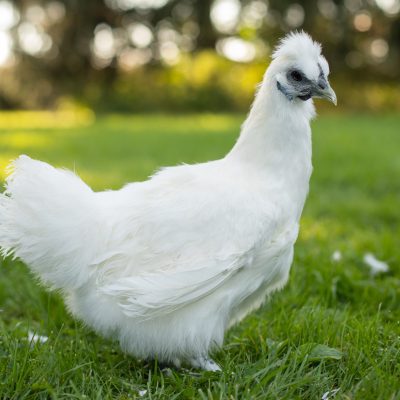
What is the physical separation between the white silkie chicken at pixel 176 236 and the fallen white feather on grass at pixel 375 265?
4.34 feet

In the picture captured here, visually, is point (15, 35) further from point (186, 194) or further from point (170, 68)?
point (186, 194)

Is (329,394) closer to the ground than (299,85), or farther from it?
closer to the ground

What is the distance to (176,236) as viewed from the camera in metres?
2.44

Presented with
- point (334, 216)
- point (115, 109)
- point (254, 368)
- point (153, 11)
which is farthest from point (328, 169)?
point (153, 11)

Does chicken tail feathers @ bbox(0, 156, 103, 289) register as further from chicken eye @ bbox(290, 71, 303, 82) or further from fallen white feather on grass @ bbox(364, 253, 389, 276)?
fallen white feather on grass @ bbox(364, 253, 389, 276)

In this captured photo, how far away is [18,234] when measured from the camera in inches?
97.1

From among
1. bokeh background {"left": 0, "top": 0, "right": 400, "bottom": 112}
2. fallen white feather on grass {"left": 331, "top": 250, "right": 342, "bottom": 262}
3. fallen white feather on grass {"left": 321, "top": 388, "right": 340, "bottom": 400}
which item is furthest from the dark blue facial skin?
bokeh background {"left": 0, "top": 0, "right": 400, "bottom": 112}

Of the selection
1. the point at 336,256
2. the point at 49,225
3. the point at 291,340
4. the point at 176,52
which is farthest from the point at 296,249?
the point at 176,52

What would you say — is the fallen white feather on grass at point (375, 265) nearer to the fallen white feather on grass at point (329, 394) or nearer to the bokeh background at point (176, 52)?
the fallen white feather on grass at point (329, 394)

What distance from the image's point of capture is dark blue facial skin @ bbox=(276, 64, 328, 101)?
2656mm

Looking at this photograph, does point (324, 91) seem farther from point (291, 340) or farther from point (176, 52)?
point (176, 52)

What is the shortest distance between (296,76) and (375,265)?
65.5 inches

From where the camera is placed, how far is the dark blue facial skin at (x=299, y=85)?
2656 mm

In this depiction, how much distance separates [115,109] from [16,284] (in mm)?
25588
